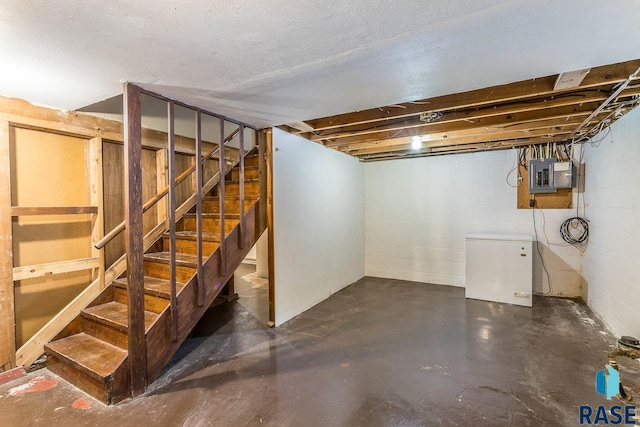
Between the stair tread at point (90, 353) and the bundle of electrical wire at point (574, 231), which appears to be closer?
the stair tread at point (90, 353)

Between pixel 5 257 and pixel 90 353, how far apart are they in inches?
40.3

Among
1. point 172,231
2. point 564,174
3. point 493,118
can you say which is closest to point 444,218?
point 564,174

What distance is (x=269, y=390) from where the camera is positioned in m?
2.17

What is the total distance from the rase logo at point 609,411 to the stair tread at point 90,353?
3.05 metres

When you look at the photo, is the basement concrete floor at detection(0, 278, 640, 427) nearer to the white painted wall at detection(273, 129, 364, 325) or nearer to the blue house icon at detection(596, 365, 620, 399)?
the blue house icon at detection(596, 365, 620, 399)

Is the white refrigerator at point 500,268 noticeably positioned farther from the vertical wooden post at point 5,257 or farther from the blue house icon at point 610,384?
the vertical wooden post at point 5,257

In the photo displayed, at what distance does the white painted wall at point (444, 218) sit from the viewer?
4.31 m

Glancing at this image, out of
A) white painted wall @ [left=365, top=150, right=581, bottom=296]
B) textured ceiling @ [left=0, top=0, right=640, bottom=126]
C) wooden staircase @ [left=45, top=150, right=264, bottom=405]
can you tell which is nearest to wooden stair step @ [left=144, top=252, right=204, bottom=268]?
wooden staircase @ [left=45, top=150, right=264, bottom=405]

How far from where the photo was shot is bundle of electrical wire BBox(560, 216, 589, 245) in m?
4.01

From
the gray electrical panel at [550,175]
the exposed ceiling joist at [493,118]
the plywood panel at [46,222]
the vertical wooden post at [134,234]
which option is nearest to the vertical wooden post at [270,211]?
the exposed ceiling joist at [493,118]

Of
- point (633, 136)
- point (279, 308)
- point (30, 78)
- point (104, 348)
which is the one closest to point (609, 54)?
point (633, 136)

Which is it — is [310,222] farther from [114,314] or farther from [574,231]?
[574,231]

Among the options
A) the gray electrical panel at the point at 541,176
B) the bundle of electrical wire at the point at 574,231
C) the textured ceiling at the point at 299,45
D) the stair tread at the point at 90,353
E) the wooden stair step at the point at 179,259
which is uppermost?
the textured ceiling at the point at 299,45

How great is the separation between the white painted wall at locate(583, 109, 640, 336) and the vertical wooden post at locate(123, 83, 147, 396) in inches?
161
